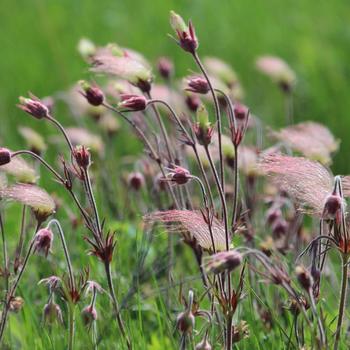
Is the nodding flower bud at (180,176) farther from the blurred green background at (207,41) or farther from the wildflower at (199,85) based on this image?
the blurred green background at (207,41)

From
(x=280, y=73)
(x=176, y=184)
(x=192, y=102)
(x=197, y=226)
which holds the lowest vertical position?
(x=197, y=226)

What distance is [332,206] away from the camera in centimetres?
219

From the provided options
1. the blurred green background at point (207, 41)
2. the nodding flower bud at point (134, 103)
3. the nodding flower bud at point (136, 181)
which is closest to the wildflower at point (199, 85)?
the nodding flower bud at point (134, 103)

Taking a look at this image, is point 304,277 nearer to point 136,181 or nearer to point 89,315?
point 89,315

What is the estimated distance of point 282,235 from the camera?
3.42 meters

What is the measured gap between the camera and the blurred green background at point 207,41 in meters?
6.22

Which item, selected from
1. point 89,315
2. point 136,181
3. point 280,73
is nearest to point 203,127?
point 89,315

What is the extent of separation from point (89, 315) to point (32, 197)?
34cm

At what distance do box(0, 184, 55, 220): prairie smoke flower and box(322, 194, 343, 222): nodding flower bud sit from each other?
30.2 inches

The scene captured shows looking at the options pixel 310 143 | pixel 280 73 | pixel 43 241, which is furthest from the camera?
pixel 280 73

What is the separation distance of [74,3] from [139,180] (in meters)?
4.72

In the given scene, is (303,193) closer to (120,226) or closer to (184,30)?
(184,30)

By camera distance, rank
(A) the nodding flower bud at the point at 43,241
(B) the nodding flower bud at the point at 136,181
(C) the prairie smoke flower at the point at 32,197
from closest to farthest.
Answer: (A) the nodding flower bud at the point at 43,241, (C) the prairie smoke flower at the point at 32,197, (B) the nodding flower bud at the point at 136,181

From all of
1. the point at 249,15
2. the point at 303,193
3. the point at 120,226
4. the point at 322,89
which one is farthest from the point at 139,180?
the point at 249,15
